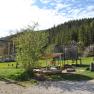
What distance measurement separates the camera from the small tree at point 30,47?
39438mm

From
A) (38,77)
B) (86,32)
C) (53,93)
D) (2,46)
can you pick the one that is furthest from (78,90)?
(86,32)

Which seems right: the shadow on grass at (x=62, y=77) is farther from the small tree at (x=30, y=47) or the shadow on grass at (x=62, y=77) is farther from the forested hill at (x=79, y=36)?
the forested hill at (x=79, y=36)

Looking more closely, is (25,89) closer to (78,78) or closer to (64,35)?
(78,78)

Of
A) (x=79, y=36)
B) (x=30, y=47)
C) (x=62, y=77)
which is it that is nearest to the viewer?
(x=62, y=77)

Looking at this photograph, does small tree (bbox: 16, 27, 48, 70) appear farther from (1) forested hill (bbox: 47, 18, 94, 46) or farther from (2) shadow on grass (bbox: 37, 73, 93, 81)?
(1) forested hill (bbox: 47, 18, 94, 46)

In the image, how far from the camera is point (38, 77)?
36.7 metres

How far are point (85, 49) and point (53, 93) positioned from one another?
10022 cm

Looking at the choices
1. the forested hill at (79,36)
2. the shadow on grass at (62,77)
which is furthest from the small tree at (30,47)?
the forested hill at (79,36)

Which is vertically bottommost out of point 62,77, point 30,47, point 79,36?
point 62,77

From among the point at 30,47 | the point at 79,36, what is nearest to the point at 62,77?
the point at 30,47

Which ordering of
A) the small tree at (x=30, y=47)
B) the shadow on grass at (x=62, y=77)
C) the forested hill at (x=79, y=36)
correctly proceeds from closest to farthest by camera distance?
the shadow on grass at (x=62, y=77) → the small tree at (x=30, y=47) → the forested hill at (x=79, y=36)

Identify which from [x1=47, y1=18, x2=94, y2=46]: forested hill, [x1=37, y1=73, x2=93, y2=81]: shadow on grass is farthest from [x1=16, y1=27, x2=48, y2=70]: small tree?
[x1=47, y1=18, x2=94, y2=46]: forested hill

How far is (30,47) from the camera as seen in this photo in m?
39.7

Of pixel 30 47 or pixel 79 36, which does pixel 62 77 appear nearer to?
pixel 30 47
